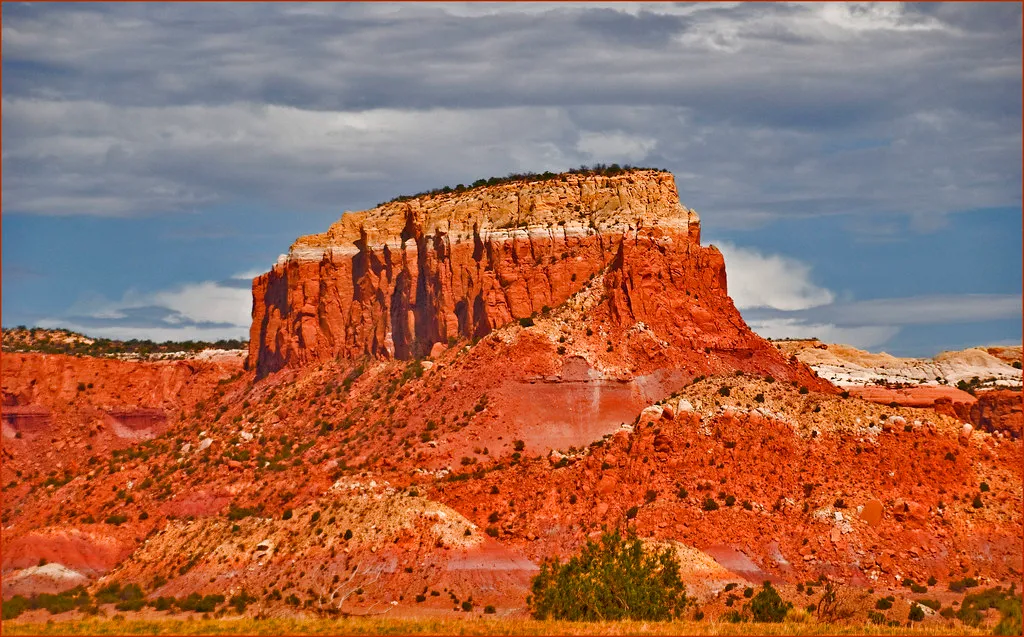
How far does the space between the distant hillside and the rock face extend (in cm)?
2909

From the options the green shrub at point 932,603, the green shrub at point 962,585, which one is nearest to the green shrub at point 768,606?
the green shrub at point 932,603

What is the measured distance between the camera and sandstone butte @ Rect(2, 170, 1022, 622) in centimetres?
9550

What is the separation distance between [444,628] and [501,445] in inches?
1179

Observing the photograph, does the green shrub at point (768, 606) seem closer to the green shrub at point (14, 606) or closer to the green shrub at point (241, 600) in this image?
the green shrub at point (241, 600)

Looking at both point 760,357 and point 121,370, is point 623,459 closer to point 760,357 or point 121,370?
point 760,357

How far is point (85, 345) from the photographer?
160m

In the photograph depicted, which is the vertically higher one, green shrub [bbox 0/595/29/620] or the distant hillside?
the distant hillside

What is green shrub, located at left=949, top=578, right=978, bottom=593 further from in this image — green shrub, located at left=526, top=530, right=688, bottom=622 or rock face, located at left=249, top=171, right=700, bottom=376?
rock face, located at left=249, top=171, right=700, bottom=376

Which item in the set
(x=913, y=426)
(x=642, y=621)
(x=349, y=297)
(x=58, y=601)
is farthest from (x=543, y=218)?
(x=642, y=621)

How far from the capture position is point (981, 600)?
9006cm

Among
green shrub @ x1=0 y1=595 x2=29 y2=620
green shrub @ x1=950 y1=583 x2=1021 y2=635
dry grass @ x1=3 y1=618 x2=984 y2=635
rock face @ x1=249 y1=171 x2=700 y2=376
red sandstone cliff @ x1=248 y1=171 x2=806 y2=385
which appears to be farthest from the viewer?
rock face @ x1=249 y1=171 x2=700 y2=376

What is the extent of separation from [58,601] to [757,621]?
35.9 meters

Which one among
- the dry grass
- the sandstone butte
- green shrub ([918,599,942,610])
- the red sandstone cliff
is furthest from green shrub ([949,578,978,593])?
the red sandstone cliff

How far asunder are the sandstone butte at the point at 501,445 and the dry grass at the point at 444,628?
44.6 feet
